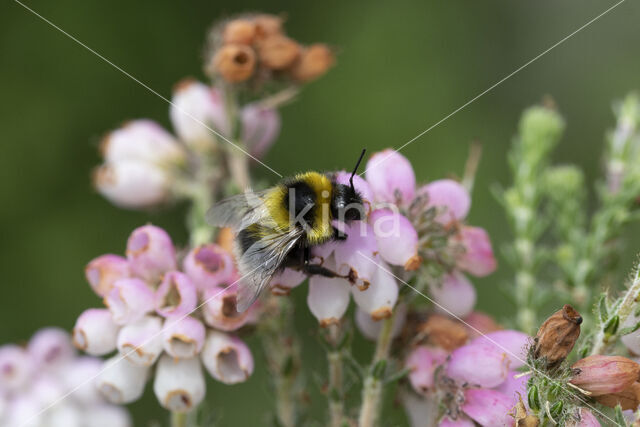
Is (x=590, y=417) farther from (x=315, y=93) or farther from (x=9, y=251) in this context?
(x=315, y=93)

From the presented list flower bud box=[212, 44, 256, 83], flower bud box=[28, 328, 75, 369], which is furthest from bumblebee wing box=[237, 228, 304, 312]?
flower bud box=[28, 328, 75, 369]

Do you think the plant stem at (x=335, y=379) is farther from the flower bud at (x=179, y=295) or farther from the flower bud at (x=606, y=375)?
the flower bud at (x=606, y=375)

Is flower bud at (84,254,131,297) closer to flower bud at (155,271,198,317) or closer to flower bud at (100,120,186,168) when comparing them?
flower bud at (155,271,198,317)

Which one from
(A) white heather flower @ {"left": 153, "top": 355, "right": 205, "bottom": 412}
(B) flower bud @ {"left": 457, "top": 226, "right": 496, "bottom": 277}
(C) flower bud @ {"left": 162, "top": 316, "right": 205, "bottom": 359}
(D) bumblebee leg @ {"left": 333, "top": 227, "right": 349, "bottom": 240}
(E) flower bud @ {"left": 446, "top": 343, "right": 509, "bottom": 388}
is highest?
(B) flower bud @ {"left": 457, "top": 226, "right": 496, "bottom": 277}

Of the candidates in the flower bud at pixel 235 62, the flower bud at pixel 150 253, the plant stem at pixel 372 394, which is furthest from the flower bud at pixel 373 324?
the flower bud at pixel 235 62

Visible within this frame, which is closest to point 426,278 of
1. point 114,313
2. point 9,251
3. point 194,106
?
point 114,313
